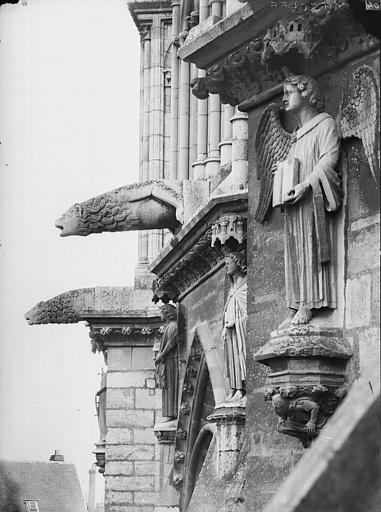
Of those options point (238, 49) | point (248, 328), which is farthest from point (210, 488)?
point (238, 49)

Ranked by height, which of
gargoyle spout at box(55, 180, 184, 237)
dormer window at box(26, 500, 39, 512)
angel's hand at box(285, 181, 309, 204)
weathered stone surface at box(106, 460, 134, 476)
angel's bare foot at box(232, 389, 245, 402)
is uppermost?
gargoyle spout at box(55, 180, 184, 237)

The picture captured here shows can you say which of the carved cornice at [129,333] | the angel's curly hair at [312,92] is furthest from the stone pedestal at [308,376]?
the carved cornice at [129,333]

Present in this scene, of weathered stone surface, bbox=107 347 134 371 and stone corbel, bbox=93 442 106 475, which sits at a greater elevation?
weathered stone surface, bbox=107 347 134 371

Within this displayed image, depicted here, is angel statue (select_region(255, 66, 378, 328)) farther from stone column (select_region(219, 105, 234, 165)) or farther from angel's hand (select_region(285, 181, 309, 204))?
stone column (select_region(219, 105, 234, 165))

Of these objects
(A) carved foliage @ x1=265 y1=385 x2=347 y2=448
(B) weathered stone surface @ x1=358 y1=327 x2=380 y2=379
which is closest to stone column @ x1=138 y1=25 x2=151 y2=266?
(A) carved foliage @ x1=265 y1=385 x2=347 y2=448

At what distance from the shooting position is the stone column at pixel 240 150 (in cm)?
1499

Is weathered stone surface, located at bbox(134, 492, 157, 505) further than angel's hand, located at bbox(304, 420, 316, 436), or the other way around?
weathered stone surface, located at bbox(134, 492, 157, 505)

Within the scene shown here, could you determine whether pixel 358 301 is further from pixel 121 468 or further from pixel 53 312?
pixel 121 468

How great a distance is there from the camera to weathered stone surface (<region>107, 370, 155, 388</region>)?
2442cm

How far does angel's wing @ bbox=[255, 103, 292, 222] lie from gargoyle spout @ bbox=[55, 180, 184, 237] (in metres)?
8.40

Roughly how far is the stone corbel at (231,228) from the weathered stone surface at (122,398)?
10867 millimetres

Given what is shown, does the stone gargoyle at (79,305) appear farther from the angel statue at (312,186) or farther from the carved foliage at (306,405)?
the carved foliage at (306,405)

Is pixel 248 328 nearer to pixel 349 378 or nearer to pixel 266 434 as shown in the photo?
pixel 266 434

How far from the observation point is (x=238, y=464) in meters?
13.6
